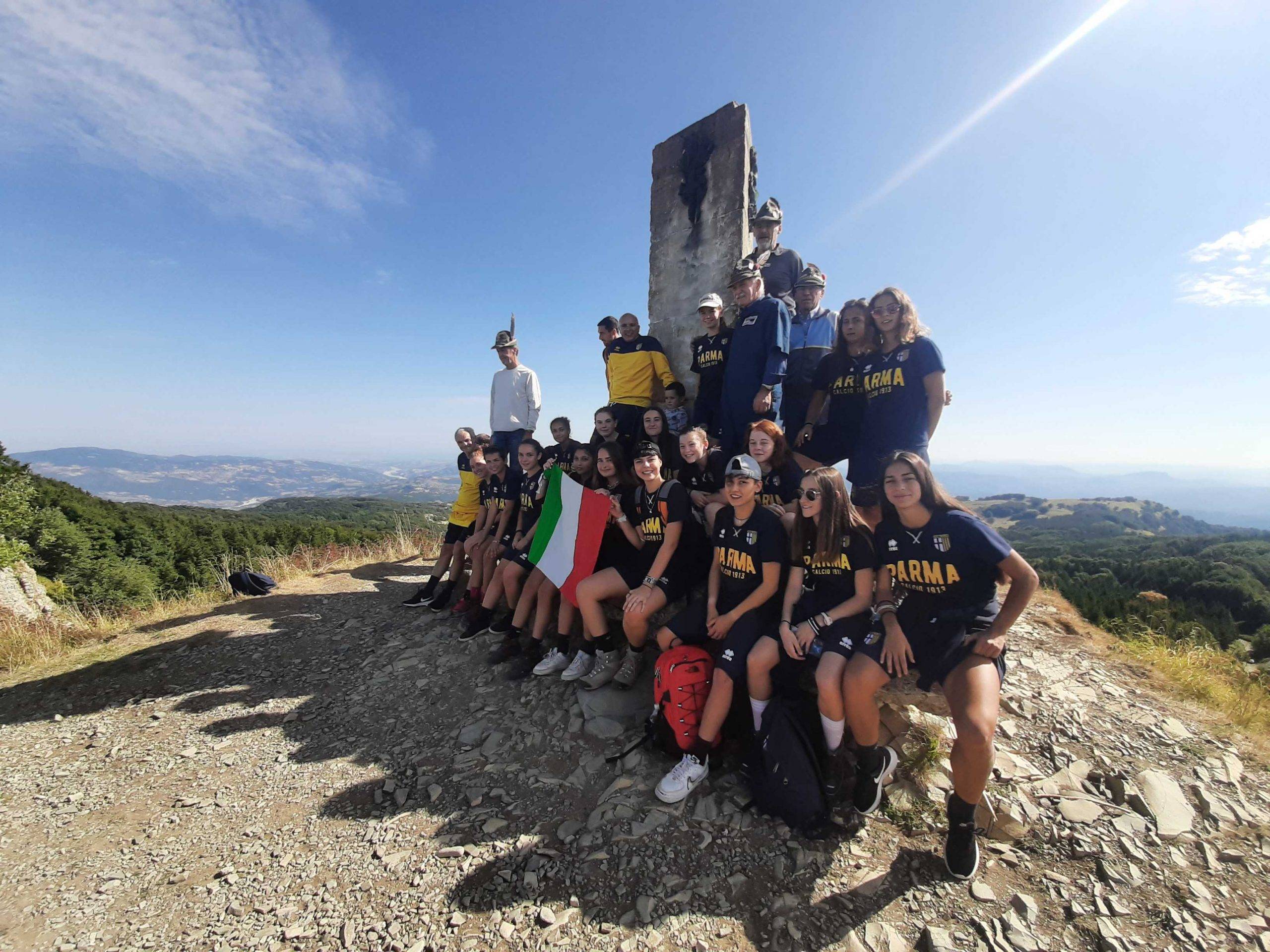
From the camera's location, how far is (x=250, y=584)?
330 inches

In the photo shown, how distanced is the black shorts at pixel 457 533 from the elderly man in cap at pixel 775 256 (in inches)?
201

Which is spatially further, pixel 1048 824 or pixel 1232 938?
pixel 1048 824

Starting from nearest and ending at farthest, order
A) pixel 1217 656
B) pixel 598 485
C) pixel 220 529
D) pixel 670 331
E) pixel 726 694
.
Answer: pixel 726 694, pixel 598 485, pixel 1217 656, pixel 670 331, pixel 220 529

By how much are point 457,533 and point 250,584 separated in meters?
4.14

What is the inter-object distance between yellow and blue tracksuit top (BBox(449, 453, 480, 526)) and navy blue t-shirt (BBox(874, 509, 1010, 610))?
216 inches

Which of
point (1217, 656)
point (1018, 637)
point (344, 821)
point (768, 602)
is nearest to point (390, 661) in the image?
point (344, 821)

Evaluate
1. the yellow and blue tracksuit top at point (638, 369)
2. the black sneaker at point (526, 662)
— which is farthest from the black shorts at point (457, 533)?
the yellow and blue tracksuit top at point (638, 369)

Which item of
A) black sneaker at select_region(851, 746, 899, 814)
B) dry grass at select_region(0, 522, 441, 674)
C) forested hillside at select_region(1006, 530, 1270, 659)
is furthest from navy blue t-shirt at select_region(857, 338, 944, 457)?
dry grass at select_region(0, 522, 441, 674)

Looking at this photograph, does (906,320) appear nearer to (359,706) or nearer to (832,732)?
(832,732)

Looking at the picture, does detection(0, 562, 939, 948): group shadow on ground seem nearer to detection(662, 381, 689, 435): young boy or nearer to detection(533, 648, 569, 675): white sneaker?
detection(533, 648, 569, 675): white sneaker

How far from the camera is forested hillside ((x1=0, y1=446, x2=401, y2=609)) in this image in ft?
55.7

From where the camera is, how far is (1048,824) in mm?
3207

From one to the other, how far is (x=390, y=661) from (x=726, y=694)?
417 cm

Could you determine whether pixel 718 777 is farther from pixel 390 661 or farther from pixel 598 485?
pixel 390 661
